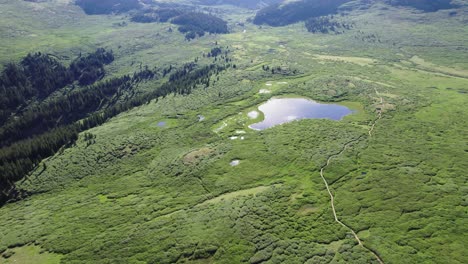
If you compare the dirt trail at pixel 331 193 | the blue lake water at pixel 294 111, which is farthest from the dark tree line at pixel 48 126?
the dirt trail at pixel 331 193

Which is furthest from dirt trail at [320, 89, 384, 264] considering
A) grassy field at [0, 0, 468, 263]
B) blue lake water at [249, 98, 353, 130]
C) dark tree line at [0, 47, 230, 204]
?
dark tree line at [0, 47, 230, 204]

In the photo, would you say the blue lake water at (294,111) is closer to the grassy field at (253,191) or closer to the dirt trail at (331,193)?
the grassy field at (253,191)

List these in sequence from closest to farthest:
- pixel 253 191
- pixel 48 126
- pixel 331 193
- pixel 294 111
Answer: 1. pixel 331 193
2. pixel 253 191
3. pixel 294 111
4. pixel 48 126

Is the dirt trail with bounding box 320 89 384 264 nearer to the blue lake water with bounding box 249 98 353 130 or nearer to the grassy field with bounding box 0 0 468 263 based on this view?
the grassy field with bounding box 0 0 468 263

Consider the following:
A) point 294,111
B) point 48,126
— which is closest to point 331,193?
point 294,111

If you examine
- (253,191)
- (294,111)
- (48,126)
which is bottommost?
(48,126)

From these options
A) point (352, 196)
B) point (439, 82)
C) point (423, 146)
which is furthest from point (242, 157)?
point (439, 82)

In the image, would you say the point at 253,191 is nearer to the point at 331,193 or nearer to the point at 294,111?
the point at 331,193

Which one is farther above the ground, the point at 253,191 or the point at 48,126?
the point at 253,191
